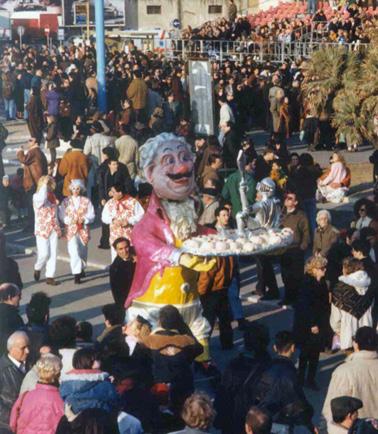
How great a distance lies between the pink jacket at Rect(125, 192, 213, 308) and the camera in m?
12.7

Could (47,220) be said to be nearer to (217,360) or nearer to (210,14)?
(217,360)

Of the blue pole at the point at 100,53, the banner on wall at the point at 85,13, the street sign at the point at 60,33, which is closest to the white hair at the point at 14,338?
the blue pole at the point at 100,53

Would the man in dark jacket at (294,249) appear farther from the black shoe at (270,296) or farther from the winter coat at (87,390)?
the winter coat at (87,390)

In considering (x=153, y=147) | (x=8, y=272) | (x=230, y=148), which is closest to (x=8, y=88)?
(x=230, y=148)

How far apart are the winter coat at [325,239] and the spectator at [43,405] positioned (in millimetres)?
5979

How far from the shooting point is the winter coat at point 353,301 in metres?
13.1

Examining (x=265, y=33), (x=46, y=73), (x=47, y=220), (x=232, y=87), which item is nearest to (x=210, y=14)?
(x=265, y=33)

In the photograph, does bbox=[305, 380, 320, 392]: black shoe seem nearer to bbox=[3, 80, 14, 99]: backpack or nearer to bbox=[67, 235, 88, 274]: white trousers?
bbox=[67, 235, 88, 274]: white trousers

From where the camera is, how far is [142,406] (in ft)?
33.9

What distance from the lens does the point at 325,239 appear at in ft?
50.2

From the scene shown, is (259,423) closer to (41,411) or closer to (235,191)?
(41,411)

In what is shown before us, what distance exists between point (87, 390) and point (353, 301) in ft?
13.7

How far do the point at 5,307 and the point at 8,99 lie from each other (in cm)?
2020

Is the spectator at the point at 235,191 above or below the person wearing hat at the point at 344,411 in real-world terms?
above
